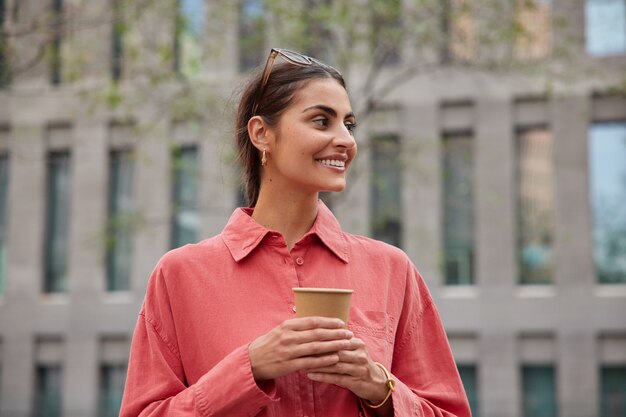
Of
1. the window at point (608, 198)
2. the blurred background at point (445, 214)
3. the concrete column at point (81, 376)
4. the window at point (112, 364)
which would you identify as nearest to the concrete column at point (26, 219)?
the blurred background at point (445, 214)

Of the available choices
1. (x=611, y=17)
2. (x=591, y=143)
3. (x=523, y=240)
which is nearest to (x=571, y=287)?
(x=523, y=240)

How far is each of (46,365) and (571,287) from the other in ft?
47.0

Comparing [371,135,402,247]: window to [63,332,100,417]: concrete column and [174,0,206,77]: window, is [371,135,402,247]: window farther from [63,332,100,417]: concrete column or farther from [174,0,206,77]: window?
[63,332,100,417]: concrete column

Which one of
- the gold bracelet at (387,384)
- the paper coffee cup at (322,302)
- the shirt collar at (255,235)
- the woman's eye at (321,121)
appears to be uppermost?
the woman's eye at (321,121)

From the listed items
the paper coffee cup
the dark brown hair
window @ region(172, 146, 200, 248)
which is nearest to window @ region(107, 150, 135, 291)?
window @ region(172, 146, 200, 248)

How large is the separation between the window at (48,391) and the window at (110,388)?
1.32 metres

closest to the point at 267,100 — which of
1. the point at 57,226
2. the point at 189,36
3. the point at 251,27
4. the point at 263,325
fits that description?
the point at 263,325

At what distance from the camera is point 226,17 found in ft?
50.3

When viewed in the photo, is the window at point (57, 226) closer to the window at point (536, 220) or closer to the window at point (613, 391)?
the window at point (536, 220)

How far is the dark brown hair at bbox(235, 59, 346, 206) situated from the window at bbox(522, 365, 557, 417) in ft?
64.6

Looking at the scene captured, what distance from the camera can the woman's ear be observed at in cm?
264

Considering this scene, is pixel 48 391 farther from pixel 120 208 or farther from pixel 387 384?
pixel 387 384

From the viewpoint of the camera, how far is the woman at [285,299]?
7.60 feet

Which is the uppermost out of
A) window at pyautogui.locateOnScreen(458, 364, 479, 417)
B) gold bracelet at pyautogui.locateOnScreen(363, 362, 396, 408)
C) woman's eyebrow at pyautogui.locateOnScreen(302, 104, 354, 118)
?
woman's eyebrow at pyautogui.locateOnScreen(302, 104, 354, 118)
